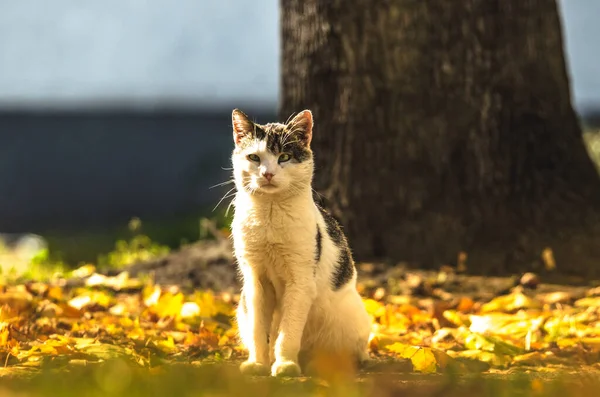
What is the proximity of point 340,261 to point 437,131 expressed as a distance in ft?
6.85

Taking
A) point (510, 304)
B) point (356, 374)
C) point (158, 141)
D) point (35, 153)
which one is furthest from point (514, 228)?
point (35, 153)

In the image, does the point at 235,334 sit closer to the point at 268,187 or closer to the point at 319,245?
the point at 319,245

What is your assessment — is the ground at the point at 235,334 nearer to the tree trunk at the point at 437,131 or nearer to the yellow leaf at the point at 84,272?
the yellow leaf at the point at 84,272

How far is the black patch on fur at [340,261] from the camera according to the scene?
3.72 metres

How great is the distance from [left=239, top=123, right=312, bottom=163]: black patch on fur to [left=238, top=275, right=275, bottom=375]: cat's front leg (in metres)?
0.54

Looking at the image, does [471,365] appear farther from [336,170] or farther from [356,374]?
[336,170]

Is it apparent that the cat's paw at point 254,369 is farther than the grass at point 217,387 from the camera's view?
Yes

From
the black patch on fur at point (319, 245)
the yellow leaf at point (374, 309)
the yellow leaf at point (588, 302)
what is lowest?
the yellow leaf at point (588, 302)

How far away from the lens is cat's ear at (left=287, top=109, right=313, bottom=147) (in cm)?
357

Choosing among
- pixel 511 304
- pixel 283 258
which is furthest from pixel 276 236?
pixel 511 304

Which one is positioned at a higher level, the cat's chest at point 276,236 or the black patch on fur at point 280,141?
the black patch on fur at point 280,141

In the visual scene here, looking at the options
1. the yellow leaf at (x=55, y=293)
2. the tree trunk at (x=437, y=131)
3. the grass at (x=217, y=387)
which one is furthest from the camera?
the tree trunk at (x=437, y=131)

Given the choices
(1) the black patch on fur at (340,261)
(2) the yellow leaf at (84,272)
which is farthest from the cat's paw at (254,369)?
(2) the yellow leaf at (84,272)

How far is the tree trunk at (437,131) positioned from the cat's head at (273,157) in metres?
2.06
